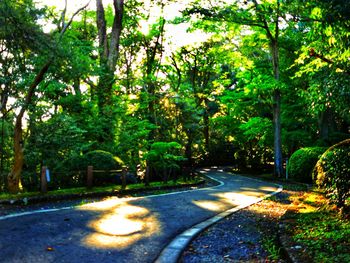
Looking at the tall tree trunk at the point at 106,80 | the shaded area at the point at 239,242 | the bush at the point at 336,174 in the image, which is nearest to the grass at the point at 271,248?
the shaded area at the point at 239,242

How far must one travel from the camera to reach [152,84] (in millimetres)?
24859

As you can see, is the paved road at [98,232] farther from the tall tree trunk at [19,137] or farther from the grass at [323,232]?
the tall tree trunk at [19,137]

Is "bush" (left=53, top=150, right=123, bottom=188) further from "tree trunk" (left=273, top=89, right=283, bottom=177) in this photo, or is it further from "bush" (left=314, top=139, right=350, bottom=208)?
"tree trunk" (left=273, top=89, right=283, bottom=177)

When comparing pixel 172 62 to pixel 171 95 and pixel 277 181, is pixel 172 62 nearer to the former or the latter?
pixel 171 95

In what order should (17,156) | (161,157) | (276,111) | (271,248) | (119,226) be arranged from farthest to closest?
1. (276,111)
2. (161,157)
3. (17,156)
4. (119,226)
5. (271,248)

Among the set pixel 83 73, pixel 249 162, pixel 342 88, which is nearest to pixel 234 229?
pixel 342 88

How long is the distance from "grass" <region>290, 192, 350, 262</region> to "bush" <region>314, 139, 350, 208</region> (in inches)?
15.0

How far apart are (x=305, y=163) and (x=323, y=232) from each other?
512 inches

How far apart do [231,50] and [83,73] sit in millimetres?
17855

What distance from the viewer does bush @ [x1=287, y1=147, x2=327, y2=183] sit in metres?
17.7

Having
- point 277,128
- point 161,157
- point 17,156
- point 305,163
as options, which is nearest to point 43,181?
point 17,156

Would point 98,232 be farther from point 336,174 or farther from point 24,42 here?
point 24,42

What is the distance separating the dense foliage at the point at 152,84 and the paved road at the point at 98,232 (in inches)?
145

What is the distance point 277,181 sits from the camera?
22438 millimetres
